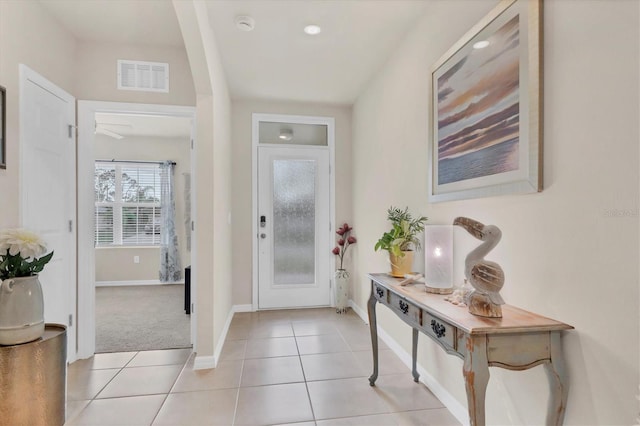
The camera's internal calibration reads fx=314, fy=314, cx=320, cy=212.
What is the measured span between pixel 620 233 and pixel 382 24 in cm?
208

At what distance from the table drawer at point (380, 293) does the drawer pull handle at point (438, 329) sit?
1.84 ft

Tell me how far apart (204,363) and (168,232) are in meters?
3.61

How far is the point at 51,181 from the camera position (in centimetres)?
232

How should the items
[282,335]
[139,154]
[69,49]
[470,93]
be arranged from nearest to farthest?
[470,93]
[69,49]
[282,335]
[139,154]

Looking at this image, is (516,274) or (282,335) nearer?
(516,274)

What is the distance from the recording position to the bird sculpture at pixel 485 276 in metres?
1.23

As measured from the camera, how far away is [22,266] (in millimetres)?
1427

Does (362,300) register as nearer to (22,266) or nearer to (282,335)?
(282,335)

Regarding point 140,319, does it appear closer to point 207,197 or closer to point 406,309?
point 207,197

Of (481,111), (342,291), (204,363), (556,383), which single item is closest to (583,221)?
(556,383)

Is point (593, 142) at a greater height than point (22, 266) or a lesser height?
greater

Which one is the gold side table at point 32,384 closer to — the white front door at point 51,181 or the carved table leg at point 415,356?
the white front door at point 51,181

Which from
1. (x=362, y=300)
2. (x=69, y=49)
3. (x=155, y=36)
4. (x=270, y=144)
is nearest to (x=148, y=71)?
(x=155, y=36)

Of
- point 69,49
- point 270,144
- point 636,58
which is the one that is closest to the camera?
point 636,58
